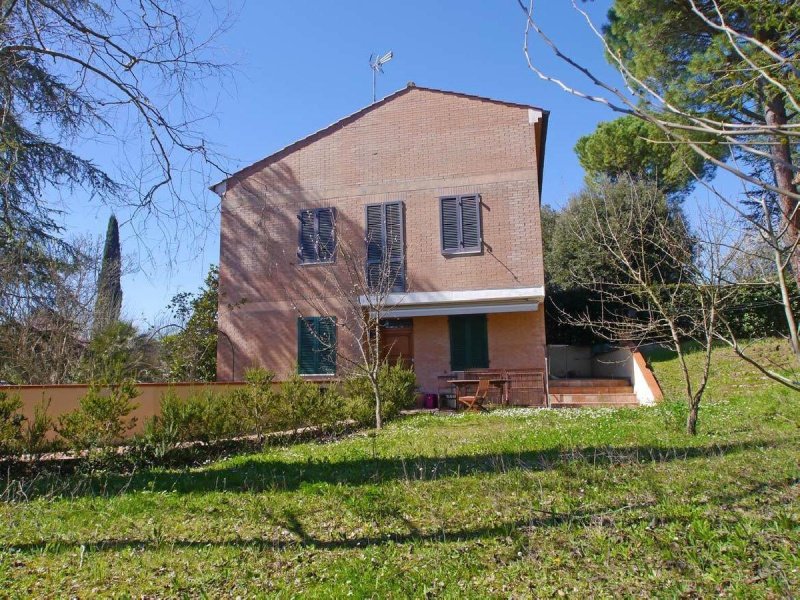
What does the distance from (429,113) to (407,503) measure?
48.2 feet

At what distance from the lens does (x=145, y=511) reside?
573 cm

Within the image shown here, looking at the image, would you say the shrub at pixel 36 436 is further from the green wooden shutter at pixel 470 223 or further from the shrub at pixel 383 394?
the green wooden shutter at pixel 470 223

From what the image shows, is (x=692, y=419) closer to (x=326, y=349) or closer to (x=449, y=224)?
(x=449, y=224)

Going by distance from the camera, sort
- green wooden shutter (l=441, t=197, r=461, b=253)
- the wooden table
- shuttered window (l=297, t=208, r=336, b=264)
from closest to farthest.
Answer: the wooden table
green wooden shutter (l=441, t=197, r=461, b=253)
shuttered window (l=297, t=208, r=336, b=264)

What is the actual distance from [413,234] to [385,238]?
87 cm

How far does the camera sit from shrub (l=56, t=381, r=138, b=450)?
8430mm

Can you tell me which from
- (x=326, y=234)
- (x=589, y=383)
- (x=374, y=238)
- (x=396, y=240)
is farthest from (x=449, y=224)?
(x=589, y=383)

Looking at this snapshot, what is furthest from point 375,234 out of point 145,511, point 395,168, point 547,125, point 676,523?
point 676,523

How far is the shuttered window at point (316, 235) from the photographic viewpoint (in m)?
17.9

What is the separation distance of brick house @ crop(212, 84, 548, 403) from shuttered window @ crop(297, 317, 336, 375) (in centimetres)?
4

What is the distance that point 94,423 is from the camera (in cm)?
848

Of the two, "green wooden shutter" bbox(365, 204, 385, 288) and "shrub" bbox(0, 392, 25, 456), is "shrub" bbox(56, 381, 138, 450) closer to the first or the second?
"shrub" bbox(0, 392, 25, 456)

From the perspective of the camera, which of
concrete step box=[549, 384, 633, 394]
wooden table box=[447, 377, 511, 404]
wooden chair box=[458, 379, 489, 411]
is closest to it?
wooden chair box=[458, 379, 489, 411]

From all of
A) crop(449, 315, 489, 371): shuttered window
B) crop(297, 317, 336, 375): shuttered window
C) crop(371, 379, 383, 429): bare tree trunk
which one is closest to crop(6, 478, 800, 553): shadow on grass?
crop(371, 379, 383, 429): bare tree trunk
